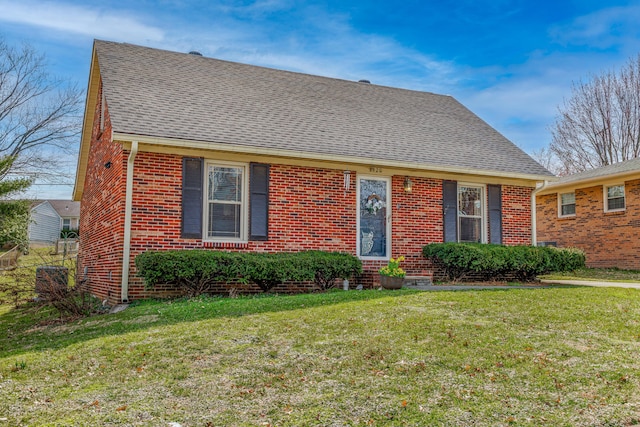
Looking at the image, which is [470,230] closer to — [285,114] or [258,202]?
[285,114]

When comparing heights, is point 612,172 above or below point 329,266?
above

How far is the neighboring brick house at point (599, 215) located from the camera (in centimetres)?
1722

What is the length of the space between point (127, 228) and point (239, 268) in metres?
2.18

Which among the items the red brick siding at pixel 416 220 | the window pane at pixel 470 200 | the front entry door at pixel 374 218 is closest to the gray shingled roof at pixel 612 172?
the window pane at pixel 470 200

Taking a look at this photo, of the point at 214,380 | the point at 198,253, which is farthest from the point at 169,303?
the point at 214,380

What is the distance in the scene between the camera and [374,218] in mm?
12148

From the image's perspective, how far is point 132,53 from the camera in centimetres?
1384

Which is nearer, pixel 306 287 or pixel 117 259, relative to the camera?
pixel 117 259

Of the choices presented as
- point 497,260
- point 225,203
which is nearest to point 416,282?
point 497,260

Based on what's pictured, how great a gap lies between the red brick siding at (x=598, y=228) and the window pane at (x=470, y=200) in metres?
7.15

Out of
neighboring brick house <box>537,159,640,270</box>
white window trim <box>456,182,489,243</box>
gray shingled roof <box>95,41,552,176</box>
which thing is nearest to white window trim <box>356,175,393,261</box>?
gray shingled roof <box>95,41,552,176</box>

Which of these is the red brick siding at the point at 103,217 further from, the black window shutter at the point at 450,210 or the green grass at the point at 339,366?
the black window shutter at the point at 450,210

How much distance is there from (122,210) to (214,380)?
5.84 meters

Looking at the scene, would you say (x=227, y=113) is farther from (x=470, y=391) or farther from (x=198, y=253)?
(x=470, y=391)
